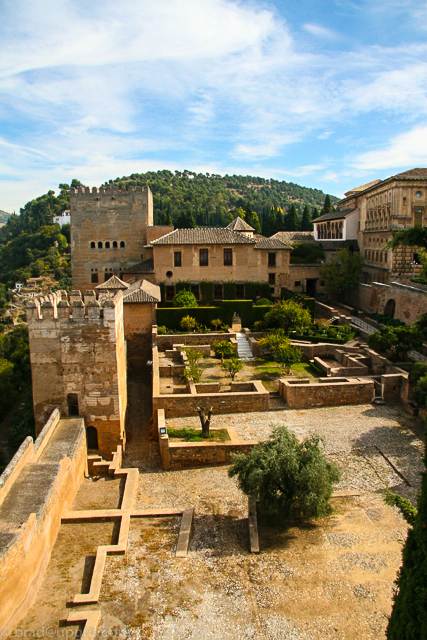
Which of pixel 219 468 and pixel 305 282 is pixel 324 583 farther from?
pixel 305 282

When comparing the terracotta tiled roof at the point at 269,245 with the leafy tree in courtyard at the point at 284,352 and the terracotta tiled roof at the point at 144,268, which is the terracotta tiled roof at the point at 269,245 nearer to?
the terracotta tiled roof at the point at 144,268

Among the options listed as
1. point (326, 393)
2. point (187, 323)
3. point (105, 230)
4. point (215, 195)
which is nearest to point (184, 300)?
point (187, 323)

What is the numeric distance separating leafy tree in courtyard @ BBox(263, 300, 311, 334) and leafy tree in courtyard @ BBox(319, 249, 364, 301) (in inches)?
310

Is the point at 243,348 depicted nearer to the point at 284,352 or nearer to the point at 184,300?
the point at 284,352

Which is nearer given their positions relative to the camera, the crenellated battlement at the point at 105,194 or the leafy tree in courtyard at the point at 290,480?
the leafy tree in courtyard at the point at 290,480

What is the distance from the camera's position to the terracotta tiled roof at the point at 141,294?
24.5m

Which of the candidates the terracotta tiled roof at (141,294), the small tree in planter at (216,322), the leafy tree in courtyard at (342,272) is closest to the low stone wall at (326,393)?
the small tree in planter at (216,322)

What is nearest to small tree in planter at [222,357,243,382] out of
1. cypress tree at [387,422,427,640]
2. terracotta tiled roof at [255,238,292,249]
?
terracotta tiled roof at [255,238,292,249]

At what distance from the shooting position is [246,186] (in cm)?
16875

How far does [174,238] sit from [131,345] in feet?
26.3

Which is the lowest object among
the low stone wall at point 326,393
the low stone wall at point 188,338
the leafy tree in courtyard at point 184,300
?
the low stone wall at point 326,393

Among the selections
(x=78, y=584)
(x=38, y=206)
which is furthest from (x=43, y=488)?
(x=38, y=206)

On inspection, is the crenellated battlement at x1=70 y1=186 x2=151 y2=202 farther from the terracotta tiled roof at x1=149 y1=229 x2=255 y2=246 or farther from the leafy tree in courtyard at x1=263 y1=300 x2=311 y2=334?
the leafy tree in courtyard at x1=263 y1=300 x2=311 y2=334

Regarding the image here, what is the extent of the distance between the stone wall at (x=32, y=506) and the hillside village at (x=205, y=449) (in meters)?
0.05
